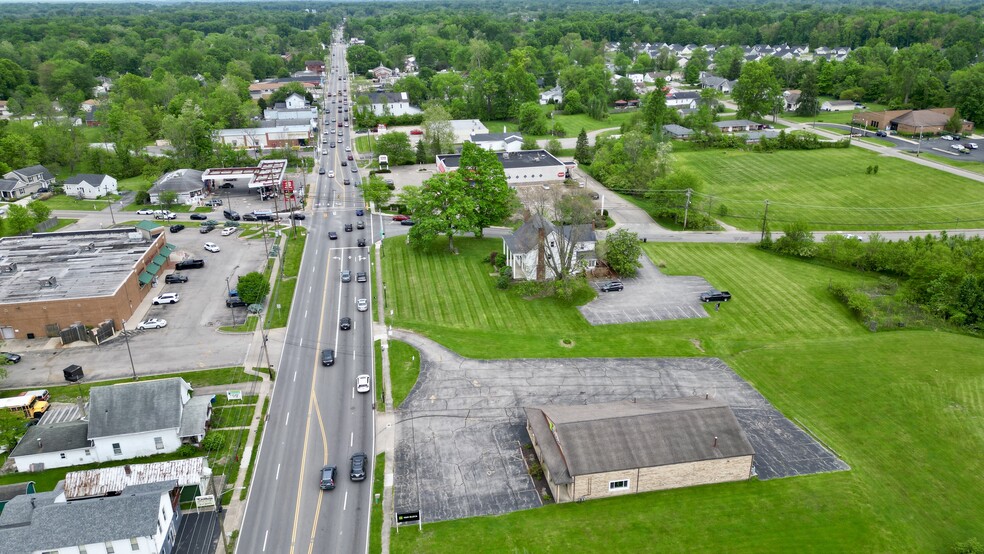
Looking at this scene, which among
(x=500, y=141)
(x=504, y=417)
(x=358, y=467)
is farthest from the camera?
(x=500, y=141)

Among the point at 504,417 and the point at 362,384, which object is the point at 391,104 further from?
the point at 504,417

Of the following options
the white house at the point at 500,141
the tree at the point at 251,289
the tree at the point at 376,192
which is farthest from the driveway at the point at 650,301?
the white house at the point at 500,141

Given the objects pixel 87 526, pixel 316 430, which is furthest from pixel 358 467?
pixel 87 526

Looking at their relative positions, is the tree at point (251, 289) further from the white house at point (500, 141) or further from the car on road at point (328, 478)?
the white house at point (500, 141)

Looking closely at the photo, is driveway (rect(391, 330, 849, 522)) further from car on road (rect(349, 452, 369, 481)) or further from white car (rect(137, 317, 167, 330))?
white car (rect(137, 317, 167, 330))

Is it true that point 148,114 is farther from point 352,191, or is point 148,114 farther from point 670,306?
point 670,306
